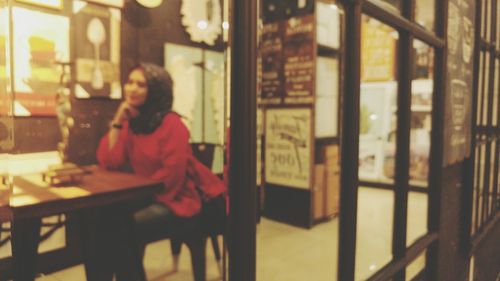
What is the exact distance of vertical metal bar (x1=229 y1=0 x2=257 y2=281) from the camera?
863 mm

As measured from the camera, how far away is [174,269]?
141 inches

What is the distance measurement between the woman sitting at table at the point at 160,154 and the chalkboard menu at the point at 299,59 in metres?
2.17

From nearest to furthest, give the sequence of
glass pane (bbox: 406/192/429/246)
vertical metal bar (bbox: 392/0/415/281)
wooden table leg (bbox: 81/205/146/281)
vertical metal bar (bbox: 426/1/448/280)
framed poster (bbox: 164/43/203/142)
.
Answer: vertical metal bar (bbox: 392/0/415/281), vertical metal bar (bbox: 426/1/448/280), wooden table leg (bbox: 81/205/146/281), framed poster (bbox: 164/43/203/142), glass pane (bbox: 406/192/429/246)

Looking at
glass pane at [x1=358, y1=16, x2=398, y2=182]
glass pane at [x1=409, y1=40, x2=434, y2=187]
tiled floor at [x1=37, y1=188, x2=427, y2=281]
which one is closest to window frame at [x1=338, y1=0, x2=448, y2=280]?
tiled floor at [x1=37, y1=188, x2=427, y2=281]

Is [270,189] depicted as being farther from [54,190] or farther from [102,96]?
[54,190]

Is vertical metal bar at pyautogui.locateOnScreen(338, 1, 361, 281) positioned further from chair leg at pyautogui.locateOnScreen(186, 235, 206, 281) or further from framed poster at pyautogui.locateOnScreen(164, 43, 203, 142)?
framed poster at pyautogui.locateOnScreen(164, 43, 203, 142)

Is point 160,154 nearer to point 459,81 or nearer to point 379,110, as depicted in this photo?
point 459,81

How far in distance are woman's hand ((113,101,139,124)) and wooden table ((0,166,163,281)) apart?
431 mm

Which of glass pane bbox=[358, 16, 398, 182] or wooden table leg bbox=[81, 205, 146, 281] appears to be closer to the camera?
wooden table leg bbox=[81, 205, 146, 281]

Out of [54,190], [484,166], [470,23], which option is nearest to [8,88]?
[54,190]

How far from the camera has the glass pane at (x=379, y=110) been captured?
7266 millimetres

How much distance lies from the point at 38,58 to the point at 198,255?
2.11m

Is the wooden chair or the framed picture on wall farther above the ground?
the framed picture on wall

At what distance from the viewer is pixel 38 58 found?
3.33m
